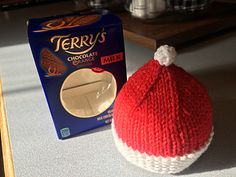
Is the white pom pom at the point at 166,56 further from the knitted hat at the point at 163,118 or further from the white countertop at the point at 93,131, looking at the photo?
the white countertop at the point at 93,131

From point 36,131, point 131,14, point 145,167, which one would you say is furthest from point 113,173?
point 131,14

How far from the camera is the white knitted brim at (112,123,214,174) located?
34 centimetres

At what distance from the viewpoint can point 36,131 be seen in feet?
1.52

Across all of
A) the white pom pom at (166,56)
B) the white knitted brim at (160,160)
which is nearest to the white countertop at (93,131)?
the white knitted brim at (160,160)

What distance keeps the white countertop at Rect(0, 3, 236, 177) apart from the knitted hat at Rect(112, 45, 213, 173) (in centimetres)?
5

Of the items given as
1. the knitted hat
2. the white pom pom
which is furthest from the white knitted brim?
the white pom pom

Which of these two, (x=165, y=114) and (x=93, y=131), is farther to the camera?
(x=93, y=131)

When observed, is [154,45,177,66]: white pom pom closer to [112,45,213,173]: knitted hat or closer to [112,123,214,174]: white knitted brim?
[112,45,213,173]: knitted hat

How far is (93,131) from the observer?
1.49 feet

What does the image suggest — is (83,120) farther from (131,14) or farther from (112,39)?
(131,14)

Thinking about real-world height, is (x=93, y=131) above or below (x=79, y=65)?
below

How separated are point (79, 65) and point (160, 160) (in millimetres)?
163

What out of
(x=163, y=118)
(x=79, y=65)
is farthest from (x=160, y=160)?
(x=79, y=65)

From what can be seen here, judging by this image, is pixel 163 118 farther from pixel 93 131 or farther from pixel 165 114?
pixel 93 131
